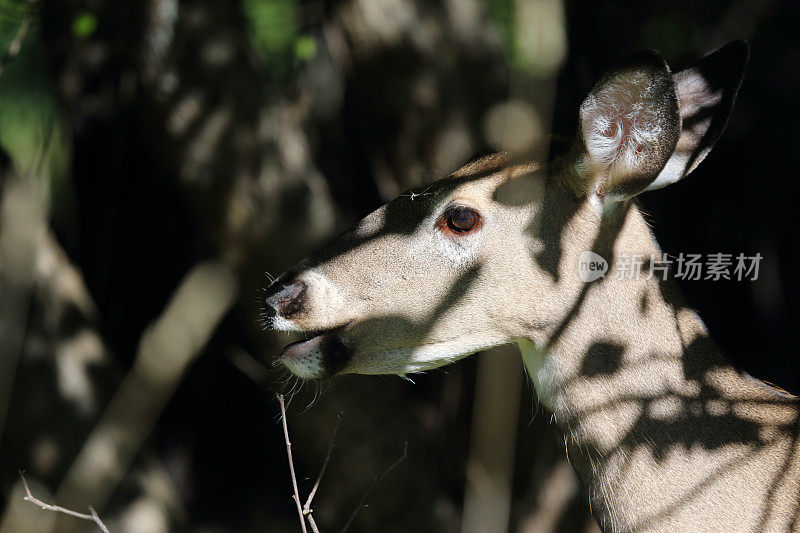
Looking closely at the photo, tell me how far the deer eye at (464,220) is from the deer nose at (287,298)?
0.54 m

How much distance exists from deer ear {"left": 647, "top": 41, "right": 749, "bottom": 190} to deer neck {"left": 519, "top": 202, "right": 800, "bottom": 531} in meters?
0.25

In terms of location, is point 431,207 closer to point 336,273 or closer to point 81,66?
point 336,273

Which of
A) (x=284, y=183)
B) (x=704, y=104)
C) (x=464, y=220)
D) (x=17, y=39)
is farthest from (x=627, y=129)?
(x=17, y=39)

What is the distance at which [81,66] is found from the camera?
5.38 meters

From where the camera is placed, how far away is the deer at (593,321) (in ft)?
8.55

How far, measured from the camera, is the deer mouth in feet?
9.07

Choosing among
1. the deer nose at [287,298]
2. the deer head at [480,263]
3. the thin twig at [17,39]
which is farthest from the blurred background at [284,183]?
the deer nose at [287,298]

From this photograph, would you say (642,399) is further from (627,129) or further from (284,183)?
(284,183)

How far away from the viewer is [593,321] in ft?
8.84

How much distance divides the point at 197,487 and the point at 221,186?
145 inches

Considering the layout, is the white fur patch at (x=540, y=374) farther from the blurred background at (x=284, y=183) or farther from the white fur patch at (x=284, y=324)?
the blurred background at (x=284, y=183)

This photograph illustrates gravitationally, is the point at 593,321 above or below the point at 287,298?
below

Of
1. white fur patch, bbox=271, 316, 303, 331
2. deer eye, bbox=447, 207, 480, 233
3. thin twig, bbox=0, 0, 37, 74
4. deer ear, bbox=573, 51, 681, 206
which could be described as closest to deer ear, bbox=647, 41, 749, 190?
deer ear, bbox=573, 51, 681, 206

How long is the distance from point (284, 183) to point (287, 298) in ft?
5.44
